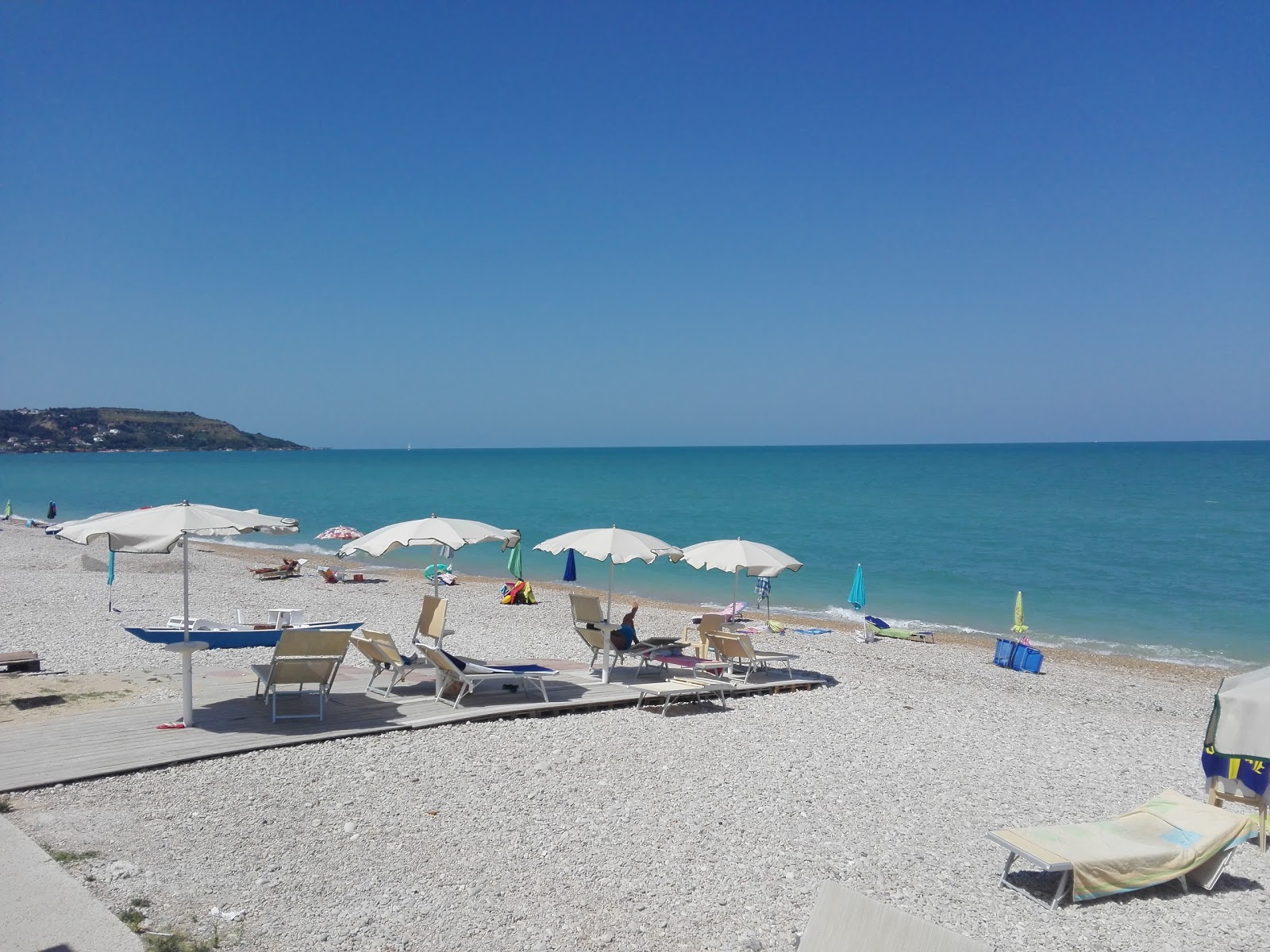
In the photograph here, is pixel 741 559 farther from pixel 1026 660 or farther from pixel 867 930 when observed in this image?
pixel 867 930

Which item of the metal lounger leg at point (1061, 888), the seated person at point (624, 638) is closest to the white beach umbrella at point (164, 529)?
the seated person at point (624, 638)

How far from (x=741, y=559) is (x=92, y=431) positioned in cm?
19145

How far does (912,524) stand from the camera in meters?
46.4

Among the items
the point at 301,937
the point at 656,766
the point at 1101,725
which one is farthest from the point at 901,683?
the point at 301,937

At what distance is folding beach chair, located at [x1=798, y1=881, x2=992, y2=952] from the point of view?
349 cm

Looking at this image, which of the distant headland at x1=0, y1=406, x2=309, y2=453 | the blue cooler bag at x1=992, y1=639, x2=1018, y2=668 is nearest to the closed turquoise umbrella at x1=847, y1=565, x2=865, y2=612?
the blue cooler bag at x1=992, y1=639, x2=1018, y2=668

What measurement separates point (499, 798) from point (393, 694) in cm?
315

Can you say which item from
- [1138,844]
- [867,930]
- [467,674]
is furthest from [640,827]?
[467,674]

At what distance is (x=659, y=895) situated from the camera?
4980 mm

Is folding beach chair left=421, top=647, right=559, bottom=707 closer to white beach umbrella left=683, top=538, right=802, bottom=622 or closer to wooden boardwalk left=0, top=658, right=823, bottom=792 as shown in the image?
wooden boardwalk left=0, top=658, right=823, bottom=792

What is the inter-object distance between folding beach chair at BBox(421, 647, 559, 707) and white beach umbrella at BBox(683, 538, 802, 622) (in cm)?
237

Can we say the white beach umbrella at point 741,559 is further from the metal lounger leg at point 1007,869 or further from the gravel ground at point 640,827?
the metal lounger leg at point 1007,869

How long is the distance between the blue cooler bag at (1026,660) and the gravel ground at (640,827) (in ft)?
12.9

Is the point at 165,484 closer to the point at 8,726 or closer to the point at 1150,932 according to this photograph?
the point at 8,726
